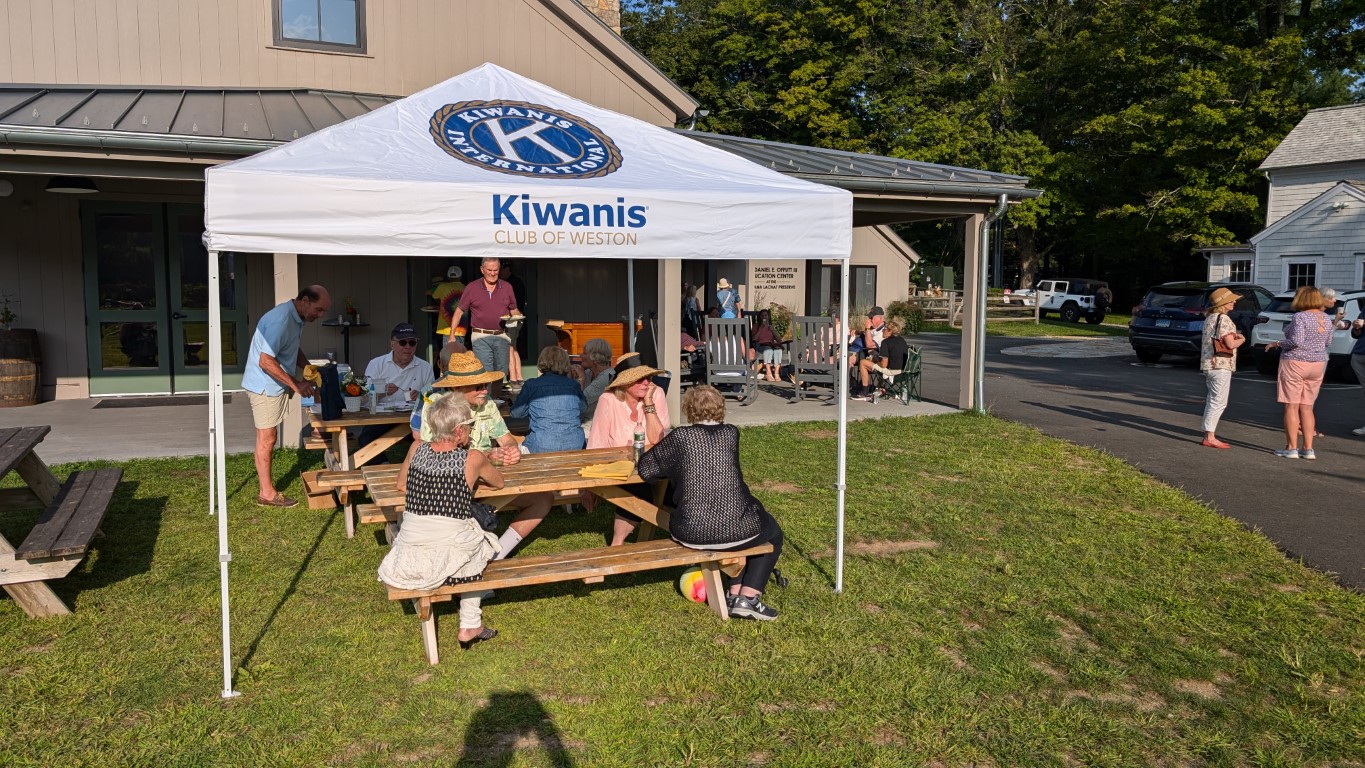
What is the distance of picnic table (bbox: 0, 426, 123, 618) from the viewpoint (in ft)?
14.6

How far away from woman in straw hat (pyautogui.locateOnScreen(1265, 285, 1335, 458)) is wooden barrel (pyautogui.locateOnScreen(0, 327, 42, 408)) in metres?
13.1

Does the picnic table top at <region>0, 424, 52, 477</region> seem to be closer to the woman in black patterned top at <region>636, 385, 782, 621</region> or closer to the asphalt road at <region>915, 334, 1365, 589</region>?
the woman in black patterned top at <region>636, 385, 782, 621</region>

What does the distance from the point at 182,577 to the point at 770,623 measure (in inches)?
Answer: 130

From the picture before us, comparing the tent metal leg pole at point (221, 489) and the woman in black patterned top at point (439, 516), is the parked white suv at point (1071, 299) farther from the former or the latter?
the tent metal leg pole at point (221, 489)

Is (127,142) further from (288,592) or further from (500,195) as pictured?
(500,195)

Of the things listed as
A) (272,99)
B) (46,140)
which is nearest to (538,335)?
(272,99)

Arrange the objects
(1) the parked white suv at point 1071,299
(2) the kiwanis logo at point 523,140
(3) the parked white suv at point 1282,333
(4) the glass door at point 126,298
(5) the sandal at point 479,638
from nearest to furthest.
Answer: (5) the sandal at point 479,638
(2) the kiwanis logo at point 523,140
(4) the glass door at point 126,298
(3) the parked white suv at point 1282,333
(1) the parked white suv at point 1071,299

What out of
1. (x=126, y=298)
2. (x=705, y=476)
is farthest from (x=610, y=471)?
(x=126, y=298)

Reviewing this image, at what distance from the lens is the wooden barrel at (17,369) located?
1060cm

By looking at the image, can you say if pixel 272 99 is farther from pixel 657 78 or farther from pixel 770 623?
pixel 770 623

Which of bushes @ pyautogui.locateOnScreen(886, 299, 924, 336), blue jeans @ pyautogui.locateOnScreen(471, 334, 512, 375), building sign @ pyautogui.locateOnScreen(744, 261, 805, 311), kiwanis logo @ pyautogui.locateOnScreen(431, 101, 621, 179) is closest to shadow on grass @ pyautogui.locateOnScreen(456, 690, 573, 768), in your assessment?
kiwanis logo @ pyautogui.locateOnScreen(431, 101, 621, 179)

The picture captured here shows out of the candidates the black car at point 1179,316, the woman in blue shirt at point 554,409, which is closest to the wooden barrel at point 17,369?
the woman in blue shirt at point 554,409

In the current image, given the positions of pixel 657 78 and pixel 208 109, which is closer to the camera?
pixel 208 109

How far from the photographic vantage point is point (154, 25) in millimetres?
10828
